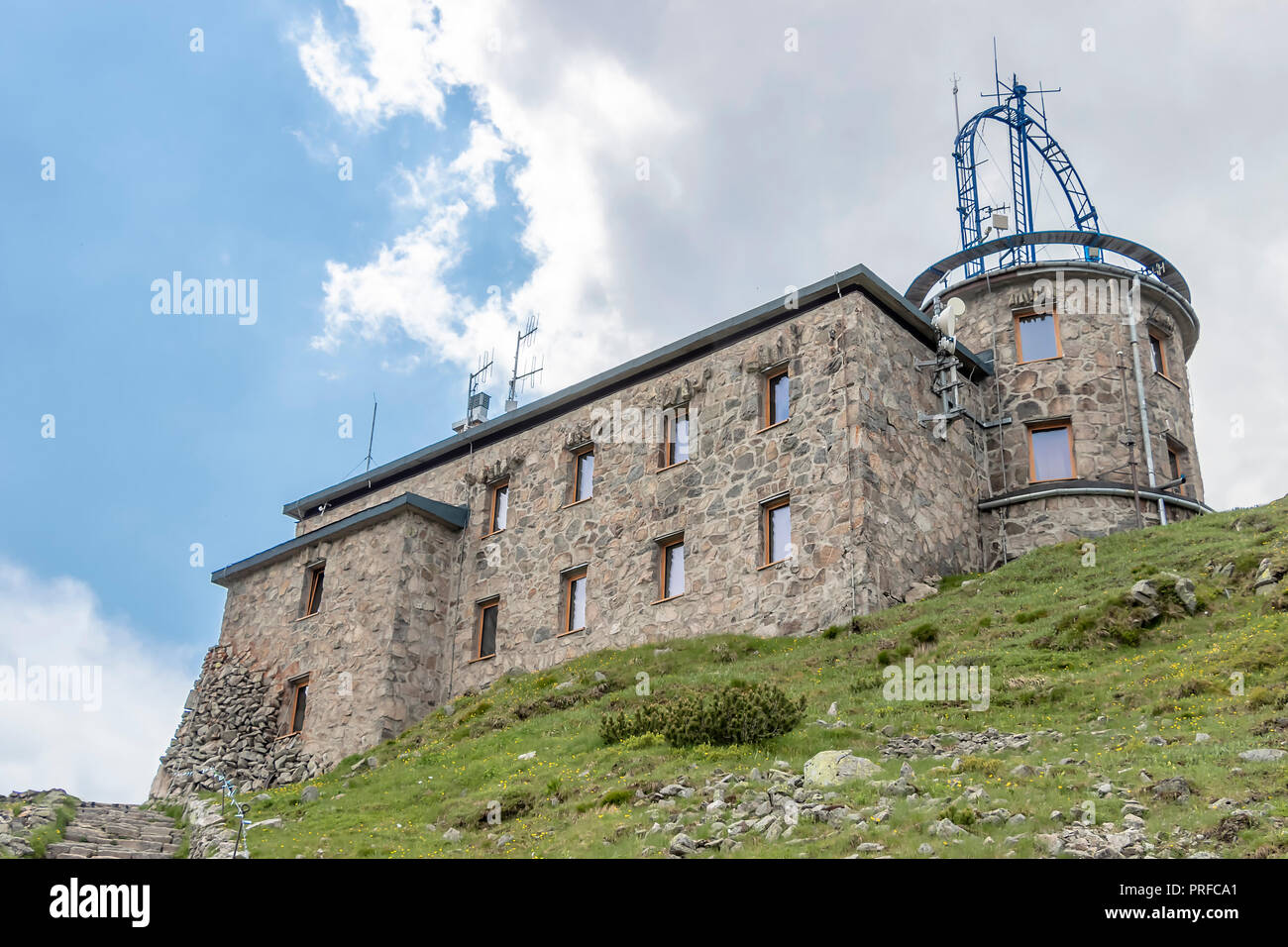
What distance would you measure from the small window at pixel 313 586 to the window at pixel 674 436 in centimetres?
941

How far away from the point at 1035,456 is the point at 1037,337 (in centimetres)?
307

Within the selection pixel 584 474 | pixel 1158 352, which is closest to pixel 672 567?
pixel 584 474

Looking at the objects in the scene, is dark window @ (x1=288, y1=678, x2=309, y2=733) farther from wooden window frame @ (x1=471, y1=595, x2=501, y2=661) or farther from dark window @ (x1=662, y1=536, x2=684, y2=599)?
dark window @ (x1=662, y1=536, x2=684, y2=599)

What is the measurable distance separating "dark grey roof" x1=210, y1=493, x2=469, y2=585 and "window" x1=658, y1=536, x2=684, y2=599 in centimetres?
659

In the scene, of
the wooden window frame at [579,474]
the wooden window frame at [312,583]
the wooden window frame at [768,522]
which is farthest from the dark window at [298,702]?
the wooden window frame at [768,522]

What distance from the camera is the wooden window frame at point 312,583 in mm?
30297

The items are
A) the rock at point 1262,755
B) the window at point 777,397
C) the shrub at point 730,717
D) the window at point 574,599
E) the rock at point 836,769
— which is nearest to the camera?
the rock at point 1262,755

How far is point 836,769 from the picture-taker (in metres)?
13.6

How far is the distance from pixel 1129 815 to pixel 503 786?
28.8 feet

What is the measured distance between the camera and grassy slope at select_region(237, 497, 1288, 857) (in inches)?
473

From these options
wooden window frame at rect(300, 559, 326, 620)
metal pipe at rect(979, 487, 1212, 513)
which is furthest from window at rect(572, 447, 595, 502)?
metal pipe at rect(979, 487, 1212, 513)

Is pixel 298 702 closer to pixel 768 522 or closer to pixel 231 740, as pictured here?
pixel 231 740

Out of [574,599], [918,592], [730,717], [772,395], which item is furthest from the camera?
[574,599]

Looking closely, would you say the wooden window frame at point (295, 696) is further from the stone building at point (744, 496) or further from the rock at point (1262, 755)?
the rock at point (1262, 755)
